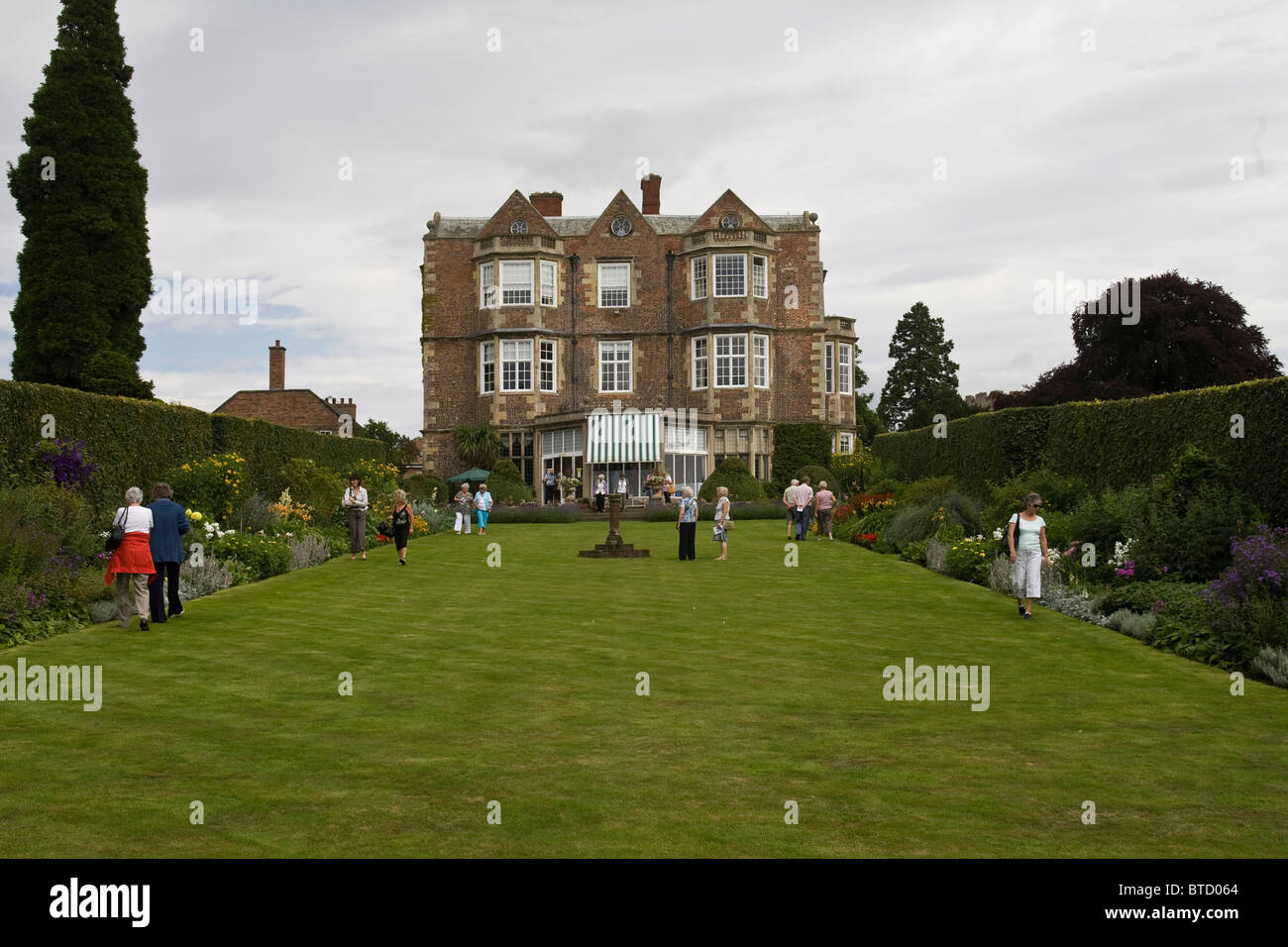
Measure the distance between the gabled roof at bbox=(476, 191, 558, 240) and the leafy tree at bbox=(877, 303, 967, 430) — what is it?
90.1 feet

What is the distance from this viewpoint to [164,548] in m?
14.8

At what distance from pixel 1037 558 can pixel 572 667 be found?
731cm

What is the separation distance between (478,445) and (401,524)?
27.1 m

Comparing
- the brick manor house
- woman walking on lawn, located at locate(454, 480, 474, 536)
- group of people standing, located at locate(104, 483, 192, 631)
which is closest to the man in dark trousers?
group of people standing, located at locate(104, 483, 192, 631)

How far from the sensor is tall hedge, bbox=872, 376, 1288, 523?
1579 centimetres

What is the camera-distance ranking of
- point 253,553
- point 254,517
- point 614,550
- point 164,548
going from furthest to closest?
point 614,550
point 254,517
point 253,553
point 164,548

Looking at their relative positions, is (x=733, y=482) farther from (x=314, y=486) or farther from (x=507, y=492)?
(x=314, y=486)

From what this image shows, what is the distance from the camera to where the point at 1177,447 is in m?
18.0

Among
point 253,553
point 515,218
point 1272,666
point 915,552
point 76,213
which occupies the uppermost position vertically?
point 515,218

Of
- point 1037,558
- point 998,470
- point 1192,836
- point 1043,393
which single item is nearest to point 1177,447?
point 1037,558

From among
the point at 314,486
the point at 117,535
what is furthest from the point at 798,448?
the point at 117,535

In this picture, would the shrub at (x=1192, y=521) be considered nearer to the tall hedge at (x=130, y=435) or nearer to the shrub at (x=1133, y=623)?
the shrub at (x=1133, y=623)

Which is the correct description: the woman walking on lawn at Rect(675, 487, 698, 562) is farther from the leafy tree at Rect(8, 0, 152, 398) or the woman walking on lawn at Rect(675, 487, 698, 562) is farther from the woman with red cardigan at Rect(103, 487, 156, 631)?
the leafy tree at Rect(8, 0, 152, 398)
